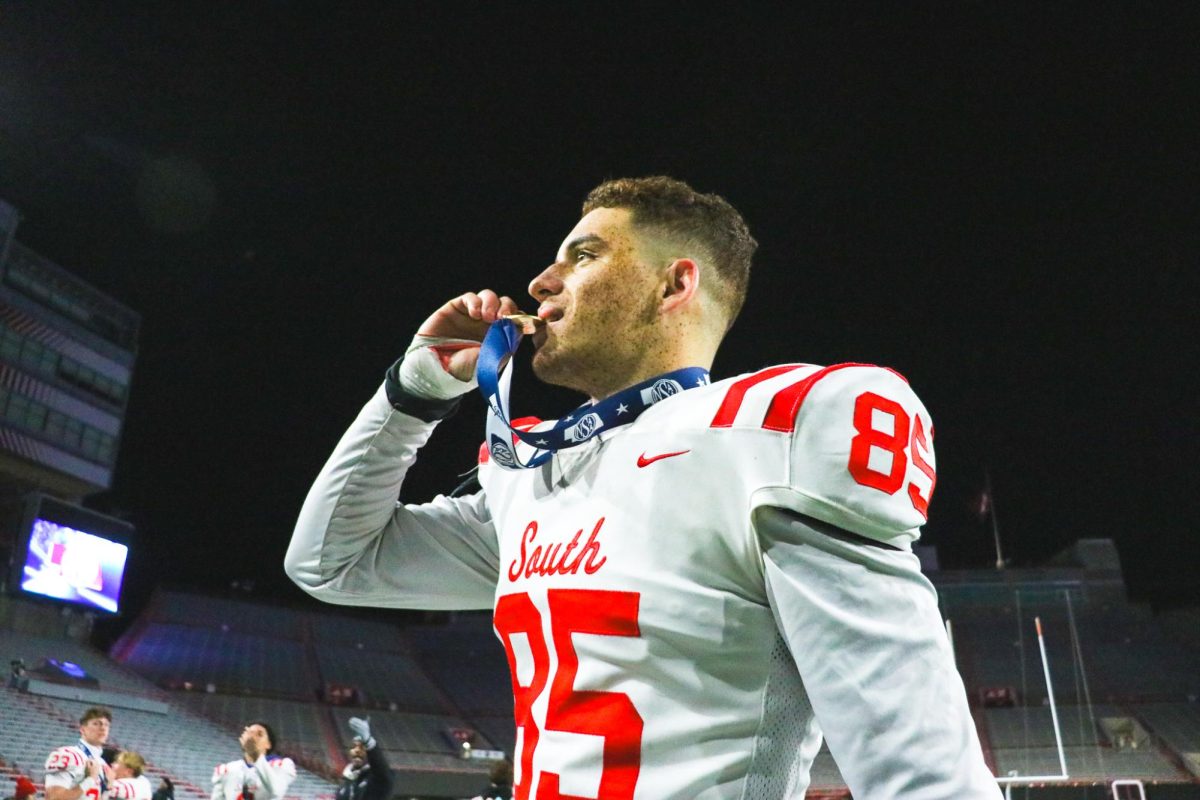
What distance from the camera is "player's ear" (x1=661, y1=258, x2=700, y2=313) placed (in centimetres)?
150

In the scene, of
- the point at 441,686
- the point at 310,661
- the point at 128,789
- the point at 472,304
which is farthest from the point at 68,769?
the point at 441,686

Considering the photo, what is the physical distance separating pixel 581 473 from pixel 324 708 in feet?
75.1

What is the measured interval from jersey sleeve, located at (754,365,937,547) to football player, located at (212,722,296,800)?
6440mm

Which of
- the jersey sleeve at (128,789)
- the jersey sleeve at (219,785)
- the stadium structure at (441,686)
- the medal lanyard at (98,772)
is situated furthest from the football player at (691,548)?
the stadium structure at (441,686)

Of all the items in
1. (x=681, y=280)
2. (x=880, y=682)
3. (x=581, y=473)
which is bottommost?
(x=880, y=682)

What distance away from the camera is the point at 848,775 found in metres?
0.91

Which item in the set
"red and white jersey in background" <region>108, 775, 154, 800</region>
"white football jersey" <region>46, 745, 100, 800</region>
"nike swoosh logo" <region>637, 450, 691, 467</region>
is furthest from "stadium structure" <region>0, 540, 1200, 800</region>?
"nike swoosh logo" <region>637, 450, 691, 467</region>

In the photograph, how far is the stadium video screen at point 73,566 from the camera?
55.9 feet

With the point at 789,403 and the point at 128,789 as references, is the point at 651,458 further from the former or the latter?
the point at 128,789

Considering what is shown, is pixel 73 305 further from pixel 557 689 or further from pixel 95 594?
pixel 557 689

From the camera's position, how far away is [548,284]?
5.08 feet

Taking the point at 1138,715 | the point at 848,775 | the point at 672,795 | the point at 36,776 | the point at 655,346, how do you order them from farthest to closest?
1. the point at 1138,715
2. the point at 36,776
3. the point at 655,346
4. the point at 672,795
5. the point at 848,775

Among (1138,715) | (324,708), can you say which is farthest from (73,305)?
(1138,715)

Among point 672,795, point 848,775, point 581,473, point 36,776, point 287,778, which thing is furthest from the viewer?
point 36,776
